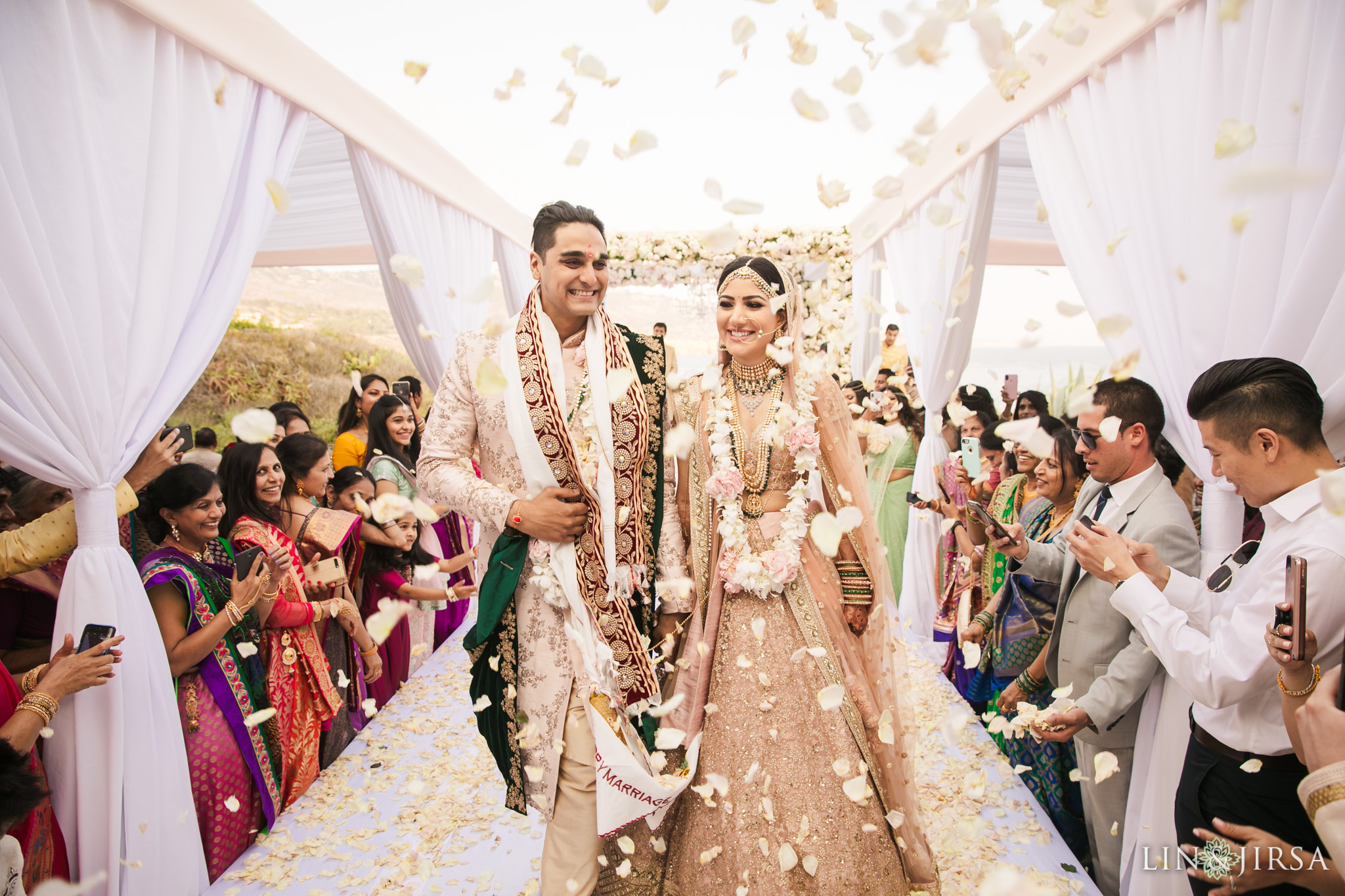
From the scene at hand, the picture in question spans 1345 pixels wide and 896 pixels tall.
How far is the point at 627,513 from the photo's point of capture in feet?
6.98

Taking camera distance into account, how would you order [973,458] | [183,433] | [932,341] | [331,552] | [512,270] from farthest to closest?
[512,270]
[932,341]
[973,458]
[331,552]
[183,433]

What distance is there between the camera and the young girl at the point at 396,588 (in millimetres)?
3949

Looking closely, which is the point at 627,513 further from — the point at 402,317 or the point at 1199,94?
the point at 402,317

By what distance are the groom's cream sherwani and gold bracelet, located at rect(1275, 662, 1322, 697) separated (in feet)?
5.15

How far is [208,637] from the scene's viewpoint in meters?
2.41

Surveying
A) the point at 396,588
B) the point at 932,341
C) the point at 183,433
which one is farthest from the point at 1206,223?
the point at 396,588

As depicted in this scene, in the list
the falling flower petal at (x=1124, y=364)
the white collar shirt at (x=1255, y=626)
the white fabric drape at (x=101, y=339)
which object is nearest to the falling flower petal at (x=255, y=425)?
the white fabric drape at (x=101, y=339)

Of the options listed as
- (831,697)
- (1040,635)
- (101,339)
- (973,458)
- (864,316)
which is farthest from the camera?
(864,316)

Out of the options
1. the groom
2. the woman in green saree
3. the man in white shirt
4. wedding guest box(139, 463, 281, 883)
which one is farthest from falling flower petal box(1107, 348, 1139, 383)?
wedding guest box(139, 463, 281, 883)

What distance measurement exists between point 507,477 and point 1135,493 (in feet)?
6.37

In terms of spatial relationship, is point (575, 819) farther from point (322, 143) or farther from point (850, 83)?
point (322, 143)

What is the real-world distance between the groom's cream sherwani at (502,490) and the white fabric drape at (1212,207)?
6.05ft

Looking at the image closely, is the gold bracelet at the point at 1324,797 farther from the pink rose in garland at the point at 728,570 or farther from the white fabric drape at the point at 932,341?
the white fabric drape at the point at 932,341

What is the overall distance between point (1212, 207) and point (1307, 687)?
1.51 m
